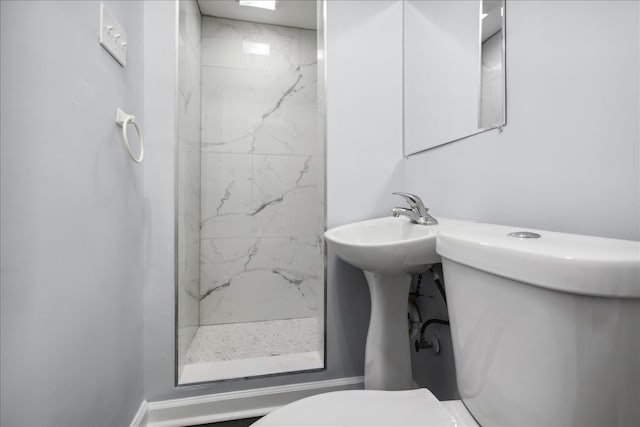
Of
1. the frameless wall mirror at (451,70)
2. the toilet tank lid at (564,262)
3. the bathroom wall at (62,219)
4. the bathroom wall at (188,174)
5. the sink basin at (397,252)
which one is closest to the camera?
the toilet tank lid at (564,262)

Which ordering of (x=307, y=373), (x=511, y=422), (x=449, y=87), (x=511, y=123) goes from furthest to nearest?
(x=307, y=373), (x=449, y=87), (x=511, y=123), (x=511, y=422)

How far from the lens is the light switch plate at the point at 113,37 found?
852 mm

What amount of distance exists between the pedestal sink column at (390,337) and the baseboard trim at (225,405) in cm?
40

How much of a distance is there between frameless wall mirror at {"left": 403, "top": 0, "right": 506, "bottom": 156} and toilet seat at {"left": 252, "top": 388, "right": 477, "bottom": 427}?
0.82m

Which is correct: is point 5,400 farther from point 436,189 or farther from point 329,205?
point 436,189

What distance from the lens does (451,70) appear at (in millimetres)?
1202

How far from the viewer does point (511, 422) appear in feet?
1.65

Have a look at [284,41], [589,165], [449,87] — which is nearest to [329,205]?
[449,87]

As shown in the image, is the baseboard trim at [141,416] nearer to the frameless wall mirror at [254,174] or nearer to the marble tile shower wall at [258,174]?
the frameless wall mirror at [254,174]

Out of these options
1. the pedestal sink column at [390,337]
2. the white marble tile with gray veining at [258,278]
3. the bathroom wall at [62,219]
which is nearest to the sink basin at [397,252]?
the pedestal sink column at [390,337]

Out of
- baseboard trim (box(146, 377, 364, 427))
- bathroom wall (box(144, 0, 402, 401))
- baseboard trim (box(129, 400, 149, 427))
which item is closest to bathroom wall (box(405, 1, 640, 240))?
bathroom wall (box(144, 0, 402, 401))

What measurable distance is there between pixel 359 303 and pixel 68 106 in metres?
1.29

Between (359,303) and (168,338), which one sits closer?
(168,338)

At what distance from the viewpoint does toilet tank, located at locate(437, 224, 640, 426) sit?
394 mm
